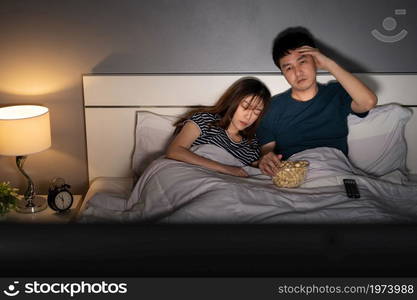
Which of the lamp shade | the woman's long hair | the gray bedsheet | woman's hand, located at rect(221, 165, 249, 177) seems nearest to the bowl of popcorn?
the gray bedsheet

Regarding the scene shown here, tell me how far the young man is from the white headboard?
0.31 feet

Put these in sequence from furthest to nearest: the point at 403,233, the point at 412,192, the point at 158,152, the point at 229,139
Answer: the point at 158,152, the point at 229,139, the point at 412,192, the point at 403,233

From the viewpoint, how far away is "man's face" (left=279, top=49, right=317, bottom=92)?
108 inches

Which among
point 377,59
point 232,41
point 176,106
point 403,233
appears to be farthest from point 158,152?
point 403,233

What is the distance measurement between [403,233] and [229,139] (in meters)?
1.27

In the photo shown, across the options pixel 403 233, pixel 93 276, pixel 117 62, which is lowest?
pixel 93 276

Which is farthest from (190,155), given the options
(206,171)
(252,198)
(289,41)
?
(289,41)

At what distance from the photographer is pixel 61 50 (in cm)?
291

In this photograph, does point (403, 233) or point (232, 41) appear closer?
point (403, 233)

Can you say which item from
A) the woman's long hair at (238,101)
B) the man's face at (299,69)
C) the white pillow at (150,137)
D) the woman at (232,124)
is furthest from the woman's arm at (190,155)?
the man's face at (299,69)

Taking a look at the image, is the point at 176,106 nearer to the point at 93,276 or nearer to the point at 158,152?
the point at 158,152

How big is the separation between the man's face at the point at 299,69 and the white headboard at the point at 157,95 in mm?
99

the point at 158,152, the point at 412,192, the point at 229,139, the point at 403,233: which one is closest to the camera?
the point at 403,233

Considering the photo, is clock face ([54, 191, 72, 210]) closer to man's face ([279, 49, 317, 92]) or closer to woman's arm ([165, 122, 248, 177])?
→ woman's arm ([165, 122, 248, 177])
